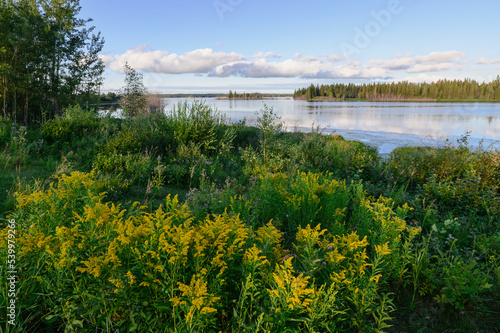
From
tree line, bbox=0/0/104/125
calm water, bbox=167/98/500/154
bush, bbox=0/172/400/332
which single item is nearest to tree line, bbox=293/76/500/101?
calm water, bbox=167/98/500/154

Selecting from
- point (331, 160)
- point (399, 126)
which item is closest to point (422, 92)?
point (399, 126)

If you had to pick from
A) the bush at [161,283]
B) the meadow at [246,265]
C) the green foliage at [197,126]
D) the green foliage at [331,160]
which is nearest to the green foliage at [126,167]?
the meadow at [246,265]

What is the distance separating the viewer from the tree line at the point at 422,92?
277ft

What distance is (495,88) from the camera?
266ft

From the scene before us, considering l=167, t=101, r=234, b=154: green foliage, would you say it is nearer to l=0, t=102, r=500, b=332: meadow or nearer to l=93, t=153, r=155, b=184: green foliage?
l=93, t=153, r=155, b=184: green foliage

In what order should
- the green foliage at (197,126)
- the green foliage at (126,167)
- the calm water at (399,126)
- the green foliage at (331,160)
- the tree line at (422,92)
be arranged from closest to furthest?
the green foliage at (126,167)
the green foliage at (331,160)
the green foliage at (197,126)
the calm water at (399,126)
the tree line at (422,92)

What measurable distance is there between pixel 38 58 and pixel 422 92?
101m

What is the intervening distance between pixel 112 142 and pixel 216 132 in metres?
3.18

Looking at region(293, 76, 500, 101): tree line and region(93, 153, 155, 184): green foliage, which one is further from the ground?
region(293, 76, 500, 101): tree line

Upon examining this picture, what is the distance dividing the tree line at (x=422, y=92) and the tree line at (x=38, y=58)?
3461 inches

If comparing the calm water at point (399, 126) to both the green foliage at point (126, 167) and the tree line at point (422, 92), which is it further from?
the tree line at point (422, 92)

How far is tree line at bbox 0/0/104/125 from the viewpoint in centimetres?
1160

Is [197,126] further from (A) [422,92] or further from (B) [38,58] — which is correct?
(A) [422,92]

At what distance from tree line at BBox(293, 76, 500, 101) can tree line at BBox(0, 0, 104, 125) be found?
8790 centimetres
